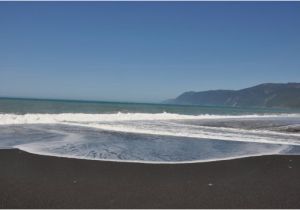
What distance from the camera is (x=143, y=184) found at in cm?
586

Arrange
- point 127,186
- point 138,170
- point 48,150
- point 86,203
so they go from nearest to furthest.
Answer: point 86,203 → point 127,186 → point 138,170 → point 48,150

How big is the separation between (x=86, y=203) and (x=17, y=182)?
1.72 m

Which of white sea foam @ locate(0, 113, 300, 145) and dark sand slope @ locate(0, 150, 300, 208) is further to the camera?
white sea foam @ locate(0, 113, 300, 145)

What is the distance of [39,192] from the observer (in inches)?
205

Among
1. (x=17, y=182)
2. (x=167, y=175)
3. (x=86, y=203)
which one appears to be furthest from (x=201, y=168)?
(x=17, y=182)

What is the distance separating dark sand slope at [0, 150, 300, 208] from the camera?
4.88 meters

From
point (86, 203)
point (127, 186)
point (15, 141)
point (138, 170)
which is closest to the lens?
point (86, 203)

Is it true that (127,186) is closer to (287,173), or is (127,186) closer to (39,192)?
(39,192)

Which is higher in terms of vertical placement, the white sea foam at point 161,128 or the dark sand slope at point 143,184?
the white sea foam at point 161,128

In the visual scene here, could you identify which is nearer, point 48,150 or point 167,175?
point 167,175

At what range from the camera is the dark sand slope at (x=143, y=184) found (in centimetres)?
488

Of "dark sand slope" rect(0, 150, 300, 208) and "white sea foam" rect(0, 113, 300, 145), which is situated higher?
"white sea foam" rect(0, 113, 300, 145)

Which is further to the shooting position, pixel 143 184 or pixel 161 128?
pixel 161 128

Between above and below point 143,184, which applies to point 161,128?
above
